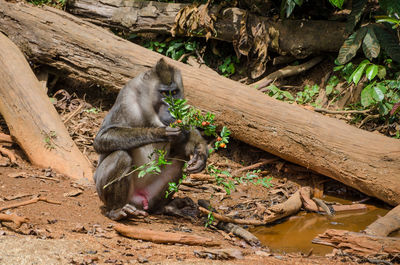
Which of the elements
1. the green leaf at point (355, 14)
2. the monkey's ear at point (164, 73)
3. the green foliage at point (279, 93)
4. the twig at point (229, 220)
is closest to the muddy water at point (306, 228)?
the twig at point (229, 220)

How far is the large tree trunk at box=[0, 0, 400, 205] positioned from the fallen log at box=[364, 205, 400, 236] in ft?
1.96

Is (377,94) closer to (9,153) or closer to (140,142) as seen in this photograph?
(140,142)

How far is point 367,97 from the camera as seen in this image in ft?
25.6

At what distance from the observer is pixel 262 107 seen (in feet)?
23.5

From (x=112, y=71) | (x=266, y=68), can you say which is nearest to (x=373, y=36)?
(x=266, y=68)

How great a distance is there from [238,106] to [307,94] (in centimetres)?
221

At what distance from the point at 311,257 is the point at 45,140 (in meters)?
4.15

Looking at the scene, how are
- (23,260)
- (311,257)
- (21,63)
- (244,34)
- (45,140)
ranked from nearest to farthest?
(23,260)
(311,257)
(45,140)
(21,63)
(244,34)

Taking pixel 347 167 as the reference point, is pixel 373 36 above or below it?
above

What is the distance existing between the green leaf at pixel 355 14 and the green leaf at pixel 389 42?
1.20 ft

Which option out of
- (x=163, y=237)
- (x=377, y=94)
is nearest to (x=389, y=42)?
(x=377, y=94)

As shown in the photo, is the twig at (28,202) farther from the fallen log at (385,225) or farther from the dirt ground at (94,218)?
the fallen log at (385,225)

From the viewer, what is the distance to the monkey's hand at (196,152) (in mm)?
5418

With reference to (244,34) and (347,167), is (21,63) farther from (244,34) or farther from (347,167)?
(347,167)
